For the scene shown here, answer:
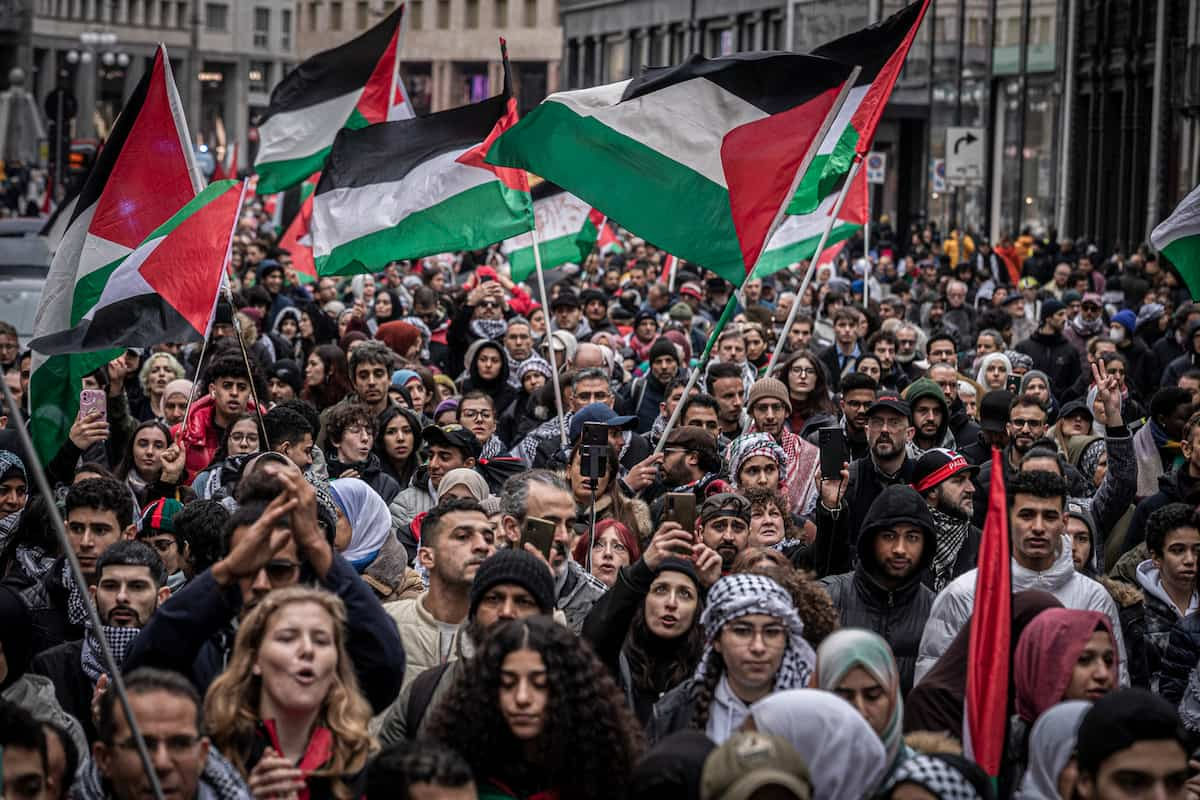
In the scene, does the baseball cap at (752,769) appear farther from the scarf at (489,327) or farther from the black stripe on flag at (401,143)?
the scarf at (489,327)

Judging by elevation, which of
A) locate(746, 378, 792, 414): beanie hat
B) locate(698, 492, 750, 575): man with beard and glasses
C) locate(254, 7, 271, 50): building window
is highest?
locate(254, 7, 271, 50): building window

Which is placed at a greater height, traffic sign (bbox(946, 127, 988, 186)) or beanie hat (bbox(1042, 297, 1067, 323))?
traffic sign (bbox(946, 127, 988, 186))

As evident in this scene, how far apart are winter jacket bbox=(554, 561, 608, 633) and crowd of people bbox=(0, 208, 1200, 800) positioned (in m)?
0.02

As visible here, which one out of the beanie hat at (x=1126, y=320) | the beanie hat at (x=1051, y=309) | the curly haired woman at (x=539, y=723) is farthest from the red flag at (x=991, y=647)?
the beanie hat at (x=1126, y=320)

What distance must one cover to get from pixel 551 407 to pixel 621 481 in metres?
3.28

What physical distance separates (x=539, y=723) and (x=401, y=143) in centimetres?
720

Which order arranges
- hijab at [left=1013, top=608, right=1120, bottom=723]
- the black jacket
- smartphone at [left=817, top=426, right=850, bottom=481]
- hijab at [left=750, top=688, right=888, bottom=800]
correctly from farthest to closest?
smartphone at [left=817, top=426, right=850, bottom=481] < hijab at [left=1013, top=608, right=1120, bottom=723] < the black jacket < hijab at [left=750, top=688, right=888, bottom=800]

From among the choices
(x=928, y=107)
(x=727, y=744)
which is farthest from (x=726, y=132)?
(x=928, y=107)

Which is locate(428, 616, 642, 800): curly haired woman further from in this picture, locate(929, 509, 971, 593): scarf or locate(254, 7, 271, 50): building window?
locate(254, 7, 271, 50): building window

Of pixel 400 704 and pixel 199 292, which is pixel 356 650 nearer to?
pixel 400 704

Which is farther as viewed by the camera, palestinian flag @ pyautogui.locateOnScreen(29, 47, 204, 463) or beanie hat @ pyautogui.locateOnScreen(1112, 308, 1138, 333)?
beanie hat @ pyautogui.locateOnScreen(1112, 308, 1138, 333)

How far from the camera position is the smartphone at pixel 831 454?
28.2 ft

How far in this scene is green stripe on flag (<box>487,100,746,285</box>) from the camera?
9.20 metres

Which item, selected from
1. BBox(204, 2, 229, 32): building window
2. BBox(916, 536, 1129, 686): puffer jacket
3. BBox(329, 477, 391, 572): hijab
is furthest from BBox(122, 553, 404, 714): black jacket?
BBox(204, 2, 229, 32): building window
